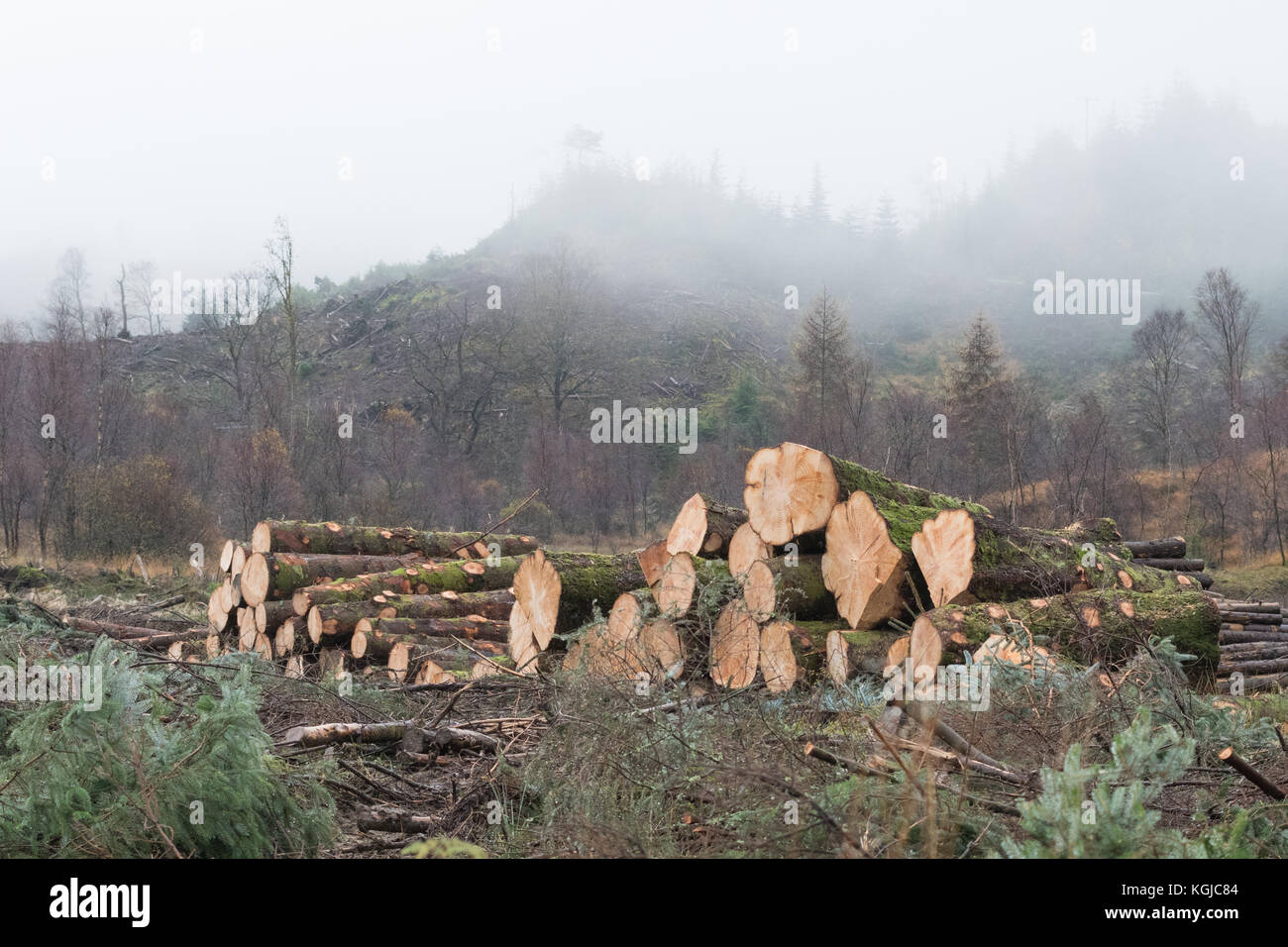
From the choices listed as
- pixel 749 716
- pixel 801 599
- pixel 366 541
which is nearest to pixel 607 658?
pixel 749 716

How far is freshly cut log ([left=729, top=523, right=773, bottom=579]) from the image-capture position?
7117 millimetres

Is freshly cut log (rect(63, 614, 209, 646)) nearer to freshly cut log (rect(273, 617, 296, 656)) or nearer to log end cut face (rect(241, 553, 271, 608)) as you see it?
log end cut face (rect(241, 553, 271, 608))

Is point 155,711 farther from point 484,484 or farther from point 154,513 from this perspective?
point 484,484

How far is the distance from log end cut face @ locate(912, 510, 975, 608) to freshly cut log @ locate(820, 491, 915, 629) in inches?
5.8

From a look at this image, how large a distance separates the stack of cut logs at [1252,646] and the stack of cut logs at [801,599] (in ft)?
3.05

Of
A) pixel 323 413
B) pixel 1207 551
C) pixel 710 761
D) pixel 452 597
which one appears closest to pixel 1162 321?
pixel 1207 551

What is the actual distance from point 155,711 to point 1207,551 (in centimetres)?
2292

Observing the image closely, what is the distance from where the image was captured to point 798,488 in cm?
682

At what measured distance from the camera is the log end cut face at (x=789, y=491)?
265 inches

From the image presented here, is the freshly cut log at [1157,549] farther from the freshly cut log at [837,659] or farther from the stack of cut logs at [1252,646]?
the freshly cut log at [837,659]

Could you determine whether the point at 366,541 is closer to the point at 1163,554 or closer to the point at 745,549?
the point at 745,549

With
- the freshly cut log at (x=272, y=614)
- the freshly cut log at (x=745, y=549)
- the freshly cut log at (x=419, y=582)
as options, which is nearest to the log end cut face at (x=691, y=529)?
the freshly cut log at (x=745, y=549)

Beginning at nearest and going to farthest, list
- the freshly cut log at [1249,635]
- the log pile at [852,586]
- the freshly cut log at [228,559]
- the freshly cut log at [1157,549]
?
the log pile at [852,586] < the freshly cut log at [1249,635] < the freshly cut log at [228,559] < the freshly cut log at [1157,549]
